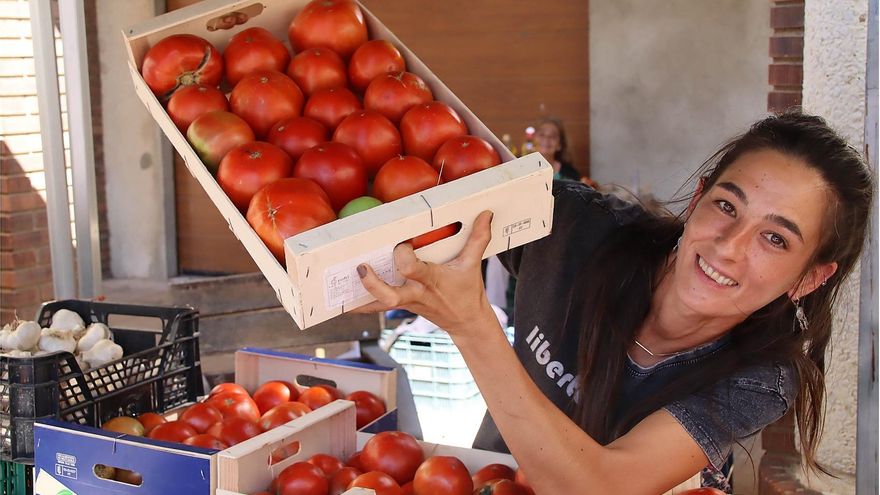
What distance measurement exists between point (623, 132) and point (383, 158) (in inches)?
182

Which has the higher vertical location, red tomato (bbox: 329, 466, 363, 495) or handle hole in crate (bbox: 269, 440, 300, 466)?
handle hole in crate (bbox: 269, 440, 300, 466)

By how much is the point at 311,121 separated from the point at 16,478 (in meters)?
1.20

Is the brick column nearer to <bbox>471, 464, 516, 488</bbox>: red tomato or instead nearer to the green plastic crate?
<bbox>471, 464, 516, 488</bbox>: red tomato

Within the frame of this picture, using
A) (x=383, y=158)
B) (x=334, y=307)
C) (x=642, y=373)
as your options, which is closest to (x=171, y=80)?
(x=383, y=158)

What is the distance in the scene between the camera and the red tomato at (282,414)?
229cm

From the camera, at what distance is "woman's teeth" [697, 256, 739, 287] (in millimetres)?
1829

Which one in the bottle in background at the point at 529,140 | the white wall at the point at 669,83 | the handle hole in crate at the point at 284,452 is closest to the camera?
the handle hole in crate at the point at 284,452

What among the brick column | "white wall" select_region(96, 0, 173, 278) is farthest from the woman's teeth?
"white wall" select_region(96, 0, 173, 278)

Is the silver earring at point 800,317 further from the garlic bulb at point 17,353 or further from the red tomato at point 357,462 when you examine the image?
the garlic bulb at point 17,353

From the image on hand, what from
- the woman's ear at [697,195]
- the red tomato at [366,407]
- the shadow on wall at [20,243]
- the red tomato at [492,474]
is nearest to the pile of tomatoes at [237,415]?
the red tomato at [366,407]

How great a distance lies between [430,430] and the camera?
143 inches

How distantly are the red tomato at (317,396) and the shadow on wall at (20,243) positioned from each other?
3157 mm

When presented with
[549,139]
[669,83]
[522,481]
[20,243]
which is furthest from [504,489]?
[669,83]

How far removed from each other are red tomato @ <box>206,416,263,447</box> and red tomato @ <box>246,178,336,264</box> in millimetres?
813
